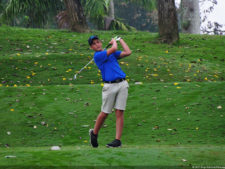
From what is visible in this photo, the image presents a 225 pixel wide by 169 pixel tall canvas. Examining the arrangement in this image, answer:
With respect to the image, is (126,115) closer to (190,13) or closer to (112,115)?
(112,115)

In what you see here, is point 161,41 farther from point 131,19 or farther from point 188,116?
point 131,19

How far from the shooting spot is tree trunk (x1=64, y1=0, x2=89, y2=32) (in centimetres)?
1864

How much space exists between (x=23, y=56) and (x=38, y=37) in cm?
349

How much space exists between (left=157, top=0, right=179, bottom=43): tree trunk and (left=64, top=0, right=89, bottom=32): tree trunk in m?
3.79

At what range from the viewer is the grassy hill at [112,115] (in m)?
5.29

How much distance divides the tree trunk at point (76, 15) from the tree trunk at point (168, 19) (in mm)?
3786

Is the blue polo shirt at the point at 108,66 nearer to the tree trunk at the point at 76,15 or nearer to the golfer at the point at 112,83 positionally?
the golfer at the point at 112,83

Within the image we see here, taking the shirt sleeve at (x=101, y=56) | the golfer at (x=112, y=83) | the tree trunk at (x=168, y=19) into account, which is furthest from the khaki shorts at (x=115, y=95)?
the tree trunk at (x=168, y=19)

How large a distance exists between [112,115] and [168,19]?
8.66 m

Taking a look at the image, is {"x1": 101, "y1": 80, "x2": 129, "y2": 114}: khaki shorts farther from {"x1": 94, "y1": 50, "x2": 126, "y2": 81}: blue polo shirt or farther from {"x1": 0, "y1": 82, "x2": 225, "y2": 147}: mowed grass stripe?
{"x1": 0, "y1": 82, "x2": 225, "y2": 147}: mowed grass stripe

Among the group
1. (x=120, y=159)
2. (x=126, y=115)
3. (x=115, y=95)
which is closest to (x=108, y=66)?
(x=115, y=95)

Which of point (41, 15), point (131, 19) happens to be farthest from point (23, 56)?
point (131, 19)

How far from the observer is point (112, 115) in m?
9.20

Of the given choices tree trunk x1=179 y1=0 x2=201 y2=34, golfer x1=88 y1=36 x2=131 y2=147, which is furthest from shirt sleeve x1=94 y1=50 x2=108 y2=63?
tree trunk x1=179 y1=0 x2=201 y2=34
